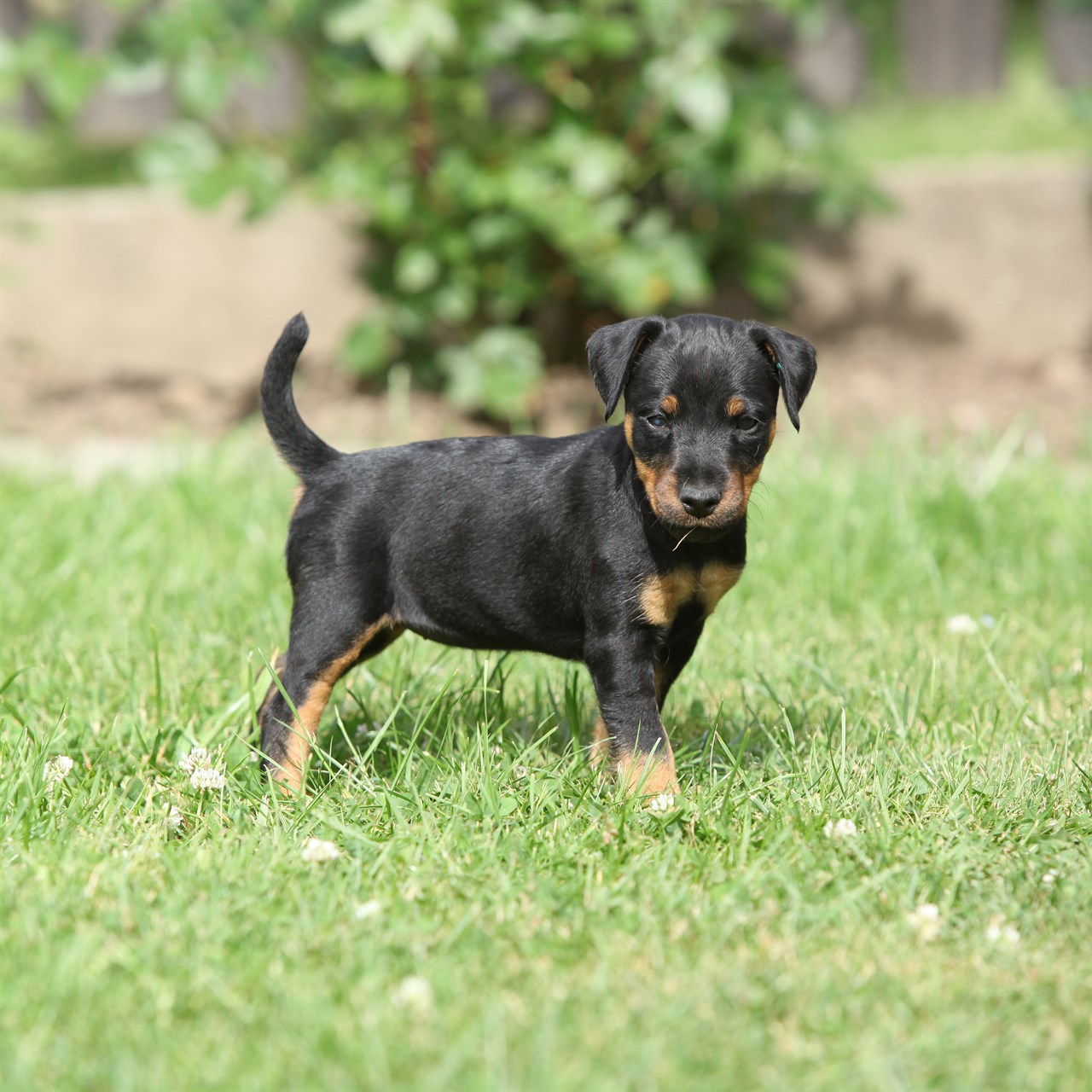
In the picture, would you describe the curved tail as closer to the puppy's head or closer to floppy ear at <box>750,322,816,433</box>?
the puppy's head

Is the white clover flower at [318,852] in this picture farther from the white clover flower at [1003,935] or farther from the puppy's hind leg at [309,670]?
the white clover flower at [1003,935]

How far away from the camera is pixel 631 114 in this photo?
21.5 feet

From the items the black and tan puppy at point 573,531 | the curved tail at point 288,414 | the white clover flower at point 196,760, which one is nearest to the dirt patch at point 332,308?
the curved tail at point 288,414

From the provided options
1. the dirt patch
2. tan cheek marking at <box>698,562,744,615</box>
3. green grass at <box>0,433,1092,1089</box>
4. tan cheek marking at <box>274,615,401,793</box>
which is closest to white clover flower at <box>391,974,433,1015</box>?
green grass at <box>0,433,1092,1089</box>

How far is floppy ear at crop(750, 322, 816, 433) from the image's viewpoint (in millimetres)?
3141

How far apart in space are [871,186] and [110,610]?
4579 millimetres

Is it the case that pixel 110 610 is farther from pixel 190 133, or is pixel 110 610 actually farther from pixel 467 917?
pixel 190 133

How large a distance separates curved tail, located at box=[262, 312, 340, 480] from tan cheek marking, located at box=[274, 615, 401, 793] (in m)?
0.45

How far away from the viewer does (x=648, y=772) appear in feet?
10.1

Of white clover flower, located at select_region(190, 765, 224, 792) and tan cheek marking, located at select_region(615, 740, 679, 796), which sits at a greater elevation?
tan cheek marking, located at select_region(615, 740, 679, 796)

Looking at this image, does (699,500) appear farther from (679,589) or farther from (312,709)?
(312,709)

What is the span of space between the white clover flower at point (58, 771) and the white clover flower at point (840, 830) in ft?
5.43

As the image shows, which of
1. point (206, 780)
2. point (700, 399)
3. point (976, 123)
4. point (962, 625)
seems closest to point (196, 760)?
point (206, 780)

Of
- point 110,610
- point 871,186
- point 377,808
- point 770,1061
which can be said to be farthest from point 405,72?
point 770,1061
